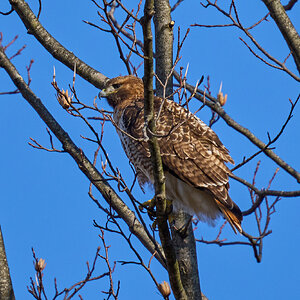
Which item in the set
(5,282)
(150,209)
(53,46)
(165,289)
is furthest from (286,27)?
(5,282)

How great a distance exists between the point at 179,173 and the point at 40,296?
4.40 feet

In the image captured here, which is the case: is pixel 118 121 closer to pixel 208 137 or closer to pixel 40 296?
pixel 208 137

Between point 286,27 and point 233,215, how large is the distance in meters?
1.70

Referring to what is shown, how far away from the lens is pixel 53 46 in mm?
5246

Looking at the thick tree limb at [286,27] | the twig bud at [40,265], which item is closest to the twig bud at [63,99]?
the twig bud at [40,265]

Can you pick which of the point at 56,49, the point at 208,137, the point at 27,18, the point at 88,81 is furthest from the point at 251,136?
the point at 27,18

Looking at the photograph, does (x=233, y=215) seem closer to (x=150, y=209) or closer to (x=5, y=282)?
(x=150, y=209)

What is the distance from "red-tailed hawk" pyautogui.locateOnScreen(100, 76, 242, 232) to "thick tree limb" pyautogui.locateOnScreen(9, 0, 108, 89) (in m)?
0.85

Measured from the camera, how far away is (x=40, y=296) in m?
3.88

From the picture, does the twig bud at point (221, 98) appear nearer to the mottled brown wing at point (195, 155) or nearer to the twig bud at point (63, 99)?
the mottled brown wing at point (195, 155)

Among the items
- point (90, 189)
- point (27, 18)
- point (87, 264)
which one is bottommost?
point (87, 264)

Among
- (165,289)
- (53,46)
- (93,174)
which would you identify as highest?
(53,46)

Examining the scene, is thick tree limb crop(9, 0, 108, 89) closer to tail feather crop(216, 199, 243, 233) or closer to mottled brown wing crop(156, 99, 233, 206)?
mottled brown wing crop(156, 99, 233, 206)

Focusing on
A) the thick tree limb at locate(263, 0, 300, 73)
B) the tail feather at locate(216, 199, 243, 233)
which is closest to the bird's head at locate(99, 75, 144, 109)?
the thick tree limb at locate(263, 0, 300, 73)
